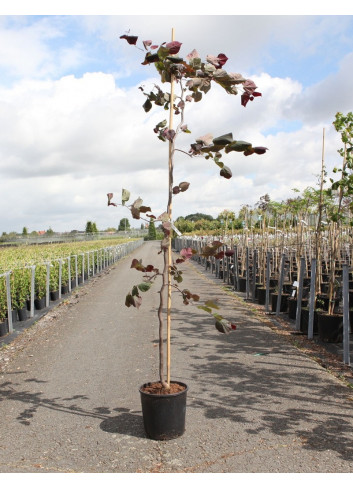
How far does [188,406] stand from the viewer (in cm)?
448

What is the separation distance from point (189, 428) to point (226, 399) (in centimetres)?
77

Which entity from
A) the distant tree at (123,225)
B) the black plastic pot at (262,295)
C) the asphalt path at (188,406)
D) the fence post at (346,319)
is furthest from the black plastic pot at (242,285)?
the distant tree at (123,225)

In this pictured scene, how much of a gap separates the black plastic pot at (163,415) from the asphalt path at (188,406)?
3.3 inches

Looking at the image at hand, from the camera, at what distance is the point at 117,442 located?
3689 millimetres

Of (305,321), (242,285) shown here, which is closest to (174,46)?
(305,321)

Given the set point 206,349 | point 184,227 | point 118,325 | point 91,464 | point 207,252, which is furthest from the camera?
point 184,227

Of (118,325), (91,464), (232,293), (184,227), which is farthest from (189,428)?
(184,227)

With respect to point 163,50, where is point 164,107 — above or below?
below

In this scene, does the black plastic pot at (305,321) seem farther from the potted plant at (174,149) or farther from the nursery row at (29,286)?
the nursery row at (29,286)

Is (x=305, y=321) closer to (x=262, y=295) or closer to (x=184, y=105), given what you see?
(x=262, y=295)

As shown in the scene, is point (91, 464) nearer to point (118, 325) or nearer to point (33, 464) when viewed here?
point (33, 464)

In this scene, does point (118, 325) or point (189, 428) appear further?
point (118, 325)

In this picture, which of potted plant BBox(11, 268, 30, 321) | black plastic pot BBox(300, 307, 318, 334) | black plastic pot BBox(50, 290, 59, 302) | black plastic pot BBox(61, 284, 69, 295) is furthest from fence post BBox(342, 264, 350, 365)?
black plastic pot BBox(61, 284, 69, 295)

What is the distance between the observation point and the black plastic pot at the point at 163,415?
3.71 metres
